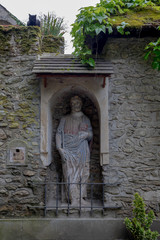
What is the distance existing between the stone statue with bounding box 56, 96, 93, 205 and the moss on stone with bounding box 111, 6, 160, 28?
1.63 metres

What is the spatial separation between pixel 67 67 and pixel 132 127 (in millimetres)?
1583

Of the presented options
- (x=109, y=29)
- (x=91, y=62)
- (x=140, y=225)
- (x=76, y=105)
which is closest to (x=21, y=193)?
(x=76, y=105)

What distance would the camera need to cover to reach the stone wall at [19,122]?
14.3 feet

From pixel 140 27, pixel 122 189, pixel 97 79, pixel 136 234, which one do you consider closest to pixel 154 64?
pixel 140 27

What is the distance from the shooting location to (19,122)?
4512mm

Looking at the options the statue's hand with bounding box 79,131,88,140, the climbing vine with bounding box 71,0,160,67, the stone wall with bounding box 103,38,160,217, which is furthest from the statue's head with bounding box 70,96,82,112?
the climbing vine with bounding box 71,0,160,67

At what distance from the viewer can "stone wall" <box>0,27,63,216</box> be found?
435cm

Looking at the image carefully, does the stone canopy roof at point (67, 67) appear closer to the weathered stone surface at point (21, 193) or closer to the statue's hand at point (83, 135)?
the statue's hand at point (83, 135)

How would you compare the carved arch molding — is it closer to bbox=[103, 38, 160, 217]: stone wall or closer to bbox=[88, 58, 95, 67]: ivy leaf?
bbox=[103, 38, 160, 217]: stone wall

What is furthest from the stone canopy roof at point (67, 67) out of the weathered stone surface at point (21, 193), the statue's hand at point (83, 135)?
the weathered stone surface at point (21, 193)

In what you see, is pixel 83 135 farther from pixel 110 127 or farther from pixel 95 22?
pixel 95 22

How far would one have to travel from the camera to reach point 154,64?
435 centimetres

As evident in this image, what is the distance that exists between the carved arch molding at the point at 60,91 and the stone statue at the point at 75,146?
0.85 ft

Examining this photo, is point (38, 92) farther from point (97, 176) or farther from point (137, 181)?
point (137, 181)
